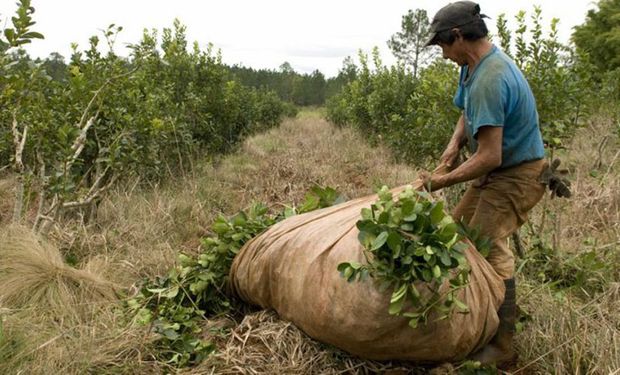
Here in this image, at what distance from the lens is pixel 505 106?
9.05ft

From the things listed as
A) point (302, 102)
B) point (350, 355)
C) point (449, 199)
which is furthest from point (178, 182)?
point (302, 102)

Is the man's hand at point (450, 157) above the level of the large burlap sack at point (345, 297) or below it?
above

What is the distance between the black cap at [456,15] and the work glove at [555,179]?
2.98 feet

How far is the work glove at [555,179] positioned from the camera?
9.72 ft

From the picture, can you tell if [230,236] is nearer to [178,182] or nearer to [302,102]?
[178,182]

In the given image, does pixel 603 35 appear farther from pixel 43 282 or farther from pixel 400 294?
pixel 43 282

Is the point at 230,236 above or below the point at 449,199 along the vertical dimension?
above

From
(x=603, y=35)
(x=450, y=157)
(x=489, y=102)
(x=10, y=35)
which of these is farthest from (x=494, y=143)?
(x=603, y=35)

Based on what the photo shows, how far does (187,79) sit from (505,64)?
23.2ft

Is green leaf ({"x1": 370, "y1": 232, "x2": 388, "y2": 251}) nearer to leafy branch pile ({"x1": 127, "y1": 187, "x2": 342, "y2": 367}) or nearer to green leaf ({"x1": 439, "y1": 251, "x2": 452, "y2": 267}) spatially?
green leaf ({"x1": 439, "y1": 251, "x2": 452, "y2": 267})

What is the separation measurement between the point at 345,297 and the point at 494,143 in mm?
1047

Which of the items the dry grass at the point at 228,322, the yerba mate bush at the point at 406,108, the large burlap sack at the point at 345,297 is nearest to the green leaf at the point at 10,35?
the dry grass at the point at 228,322

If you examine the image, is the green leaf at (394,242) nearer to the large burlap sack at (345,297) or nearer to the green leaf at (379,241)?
the green leaf at (379,241)

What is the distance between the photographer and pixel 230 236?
11.4ft
